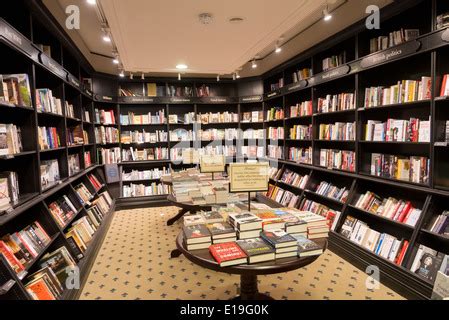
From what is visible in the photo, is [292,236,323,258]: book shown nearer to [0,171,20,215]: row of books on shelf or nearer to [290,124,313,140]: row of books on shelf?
[0,171,20,215]: row of books on shelf

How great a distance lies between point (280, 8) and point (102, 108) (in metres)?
4.63

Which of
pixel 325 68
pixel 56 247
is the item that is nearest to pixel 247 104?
pixel 325 68

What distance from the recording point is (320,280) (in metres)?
2.86

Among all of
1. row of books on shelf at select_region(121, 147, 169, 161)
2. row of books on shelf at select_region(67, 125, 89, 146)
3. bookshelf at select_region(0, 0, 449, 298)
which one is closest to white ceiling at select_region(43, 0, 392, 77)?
bookshelf at select_region(0, 0, 449, 298)

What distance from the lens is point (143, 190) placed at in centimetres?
606

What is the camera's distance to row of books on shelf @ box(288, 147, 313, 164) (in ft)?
15.3

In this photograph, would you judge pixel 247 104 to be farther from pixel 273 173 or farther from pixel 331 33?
pixel 331 33

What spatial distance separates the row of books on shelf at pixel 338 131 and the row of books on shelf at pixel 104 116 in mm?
4310

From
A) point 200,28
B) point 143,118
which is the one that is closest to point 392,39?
point 200,28

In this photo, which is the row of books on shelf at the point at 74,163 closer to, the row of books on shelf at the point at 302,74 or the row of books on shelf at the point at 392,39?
the row of books on shelf at the point at 302,74

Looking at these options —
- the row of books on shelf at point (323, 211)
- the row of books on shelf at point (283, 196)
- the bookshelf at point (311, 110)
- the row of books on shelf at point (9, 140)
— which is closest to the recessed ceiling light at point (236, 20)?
the bookshelf at point (311, 110)

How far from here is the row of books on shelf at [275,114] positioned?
549 centimetres

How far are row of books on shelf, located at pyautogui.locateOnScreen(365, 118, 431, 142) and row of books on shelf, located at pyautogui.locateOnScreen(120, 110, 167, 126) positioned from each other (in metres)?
4.31

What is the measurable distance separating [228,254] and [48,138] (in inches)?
101
